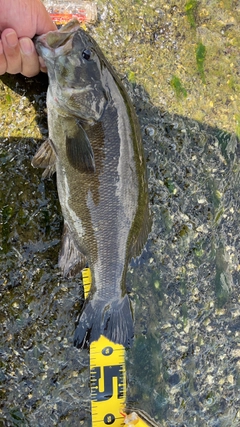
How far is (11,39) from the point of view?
2021 millimetres

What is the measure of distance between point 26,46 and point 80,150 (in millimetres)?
641

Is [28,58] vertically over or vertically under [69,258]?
over

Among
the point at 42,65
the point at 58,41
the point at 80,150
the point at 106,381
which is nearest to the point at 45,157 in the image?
the point at 80,150

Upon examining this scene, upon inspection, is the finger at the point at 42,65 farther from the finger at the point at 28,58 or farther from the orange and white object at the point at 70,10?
the orange and white object at the point at 70,10

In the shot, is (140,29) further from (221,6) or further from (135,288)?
(135,288)

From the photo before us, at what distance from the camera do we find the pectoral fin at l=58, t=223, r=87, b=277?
2477 millimetres

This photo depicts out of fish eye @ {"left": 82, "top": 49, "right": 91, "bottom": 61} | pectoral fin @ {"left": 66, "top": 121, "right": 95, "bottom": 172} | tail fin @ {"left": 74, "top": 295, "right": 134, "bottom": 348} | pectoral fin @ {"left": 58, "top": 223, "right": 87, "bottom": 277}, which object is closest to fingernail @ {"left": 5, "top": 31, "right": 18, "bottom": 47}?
fish eye @ {"left": 82, "top": 49, "right": 91, "bottom": 61}

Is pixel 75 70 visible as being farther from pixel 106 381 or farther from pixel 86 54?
pixel 106 381

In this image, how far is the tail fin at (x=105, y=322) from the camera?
2469 mm

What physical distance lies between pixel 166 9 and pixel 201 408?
3061mm

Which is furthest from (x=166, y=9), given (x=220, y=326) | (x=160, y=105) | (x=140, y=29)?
(x=220, y=326)

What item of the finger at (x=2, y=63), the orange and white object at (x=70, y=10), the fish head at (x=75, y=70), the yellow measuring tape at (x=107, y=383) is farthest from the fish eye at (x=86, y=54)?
the yellow measuring tape at (x=107, y=383)

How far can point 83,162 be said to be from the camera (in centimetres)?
219

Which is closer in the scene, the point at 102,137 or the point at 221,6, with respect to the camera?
the point at 102,137
